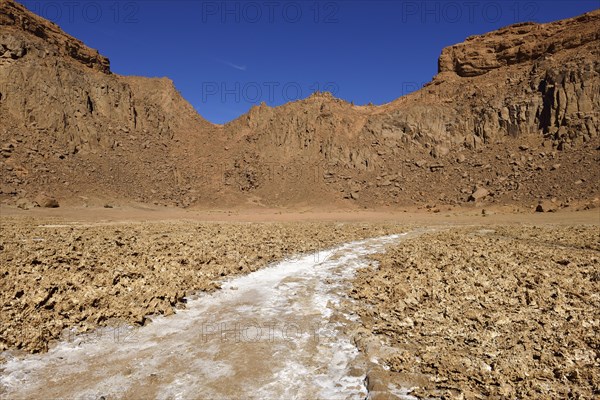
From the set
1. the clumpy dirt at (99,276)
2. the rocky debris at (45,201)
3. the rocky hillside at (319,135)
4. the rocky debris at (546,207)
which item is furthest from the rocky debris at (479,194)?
the rocky debris at (45,201)

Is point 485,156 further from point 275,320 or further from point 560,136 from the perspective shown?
point 275,320

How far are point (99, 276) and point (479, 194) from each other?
144 feet

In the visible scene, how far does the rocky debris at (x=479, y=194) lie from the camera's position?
144 feet

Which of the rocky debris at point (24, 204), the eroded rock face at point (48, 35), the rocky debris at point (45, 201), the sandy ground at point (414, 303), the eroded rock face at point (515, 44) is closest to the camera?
the sandy ground at point (414, 303)

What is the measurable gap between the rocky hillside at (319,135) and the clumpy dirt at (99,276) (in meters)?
28.4

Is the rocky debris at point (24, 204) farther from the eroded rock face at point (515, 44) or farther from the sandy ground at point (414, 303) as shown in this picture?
the eroded rock face at point (515, 44)

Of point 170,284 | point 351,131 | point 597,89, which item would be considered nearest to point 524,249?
point 170,284

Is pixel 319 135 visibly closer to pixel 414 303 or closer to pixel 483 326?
pixel 414 303

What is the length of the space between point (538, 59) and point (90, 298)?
211 feet

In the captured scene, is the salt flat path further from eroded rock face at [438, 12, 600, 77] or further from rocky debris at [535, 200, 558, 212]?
eroded rock face at [438, 12, 600, 77]

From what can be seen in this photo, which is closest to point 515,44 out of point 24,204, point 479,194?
point 479,194

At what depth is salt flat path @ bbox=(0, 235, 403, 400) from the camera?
457 centimetres

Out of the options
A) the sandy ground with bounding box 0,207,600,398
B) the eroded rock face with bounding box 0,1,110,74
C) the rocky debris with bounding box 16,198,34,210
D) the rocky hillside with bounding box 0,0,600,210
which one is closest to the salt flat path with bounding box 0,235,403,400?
the sandy ground with bounding box 0,207,600,398

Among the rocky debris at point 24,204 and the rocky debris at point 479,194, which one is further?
the rocky debris at point 479,194
